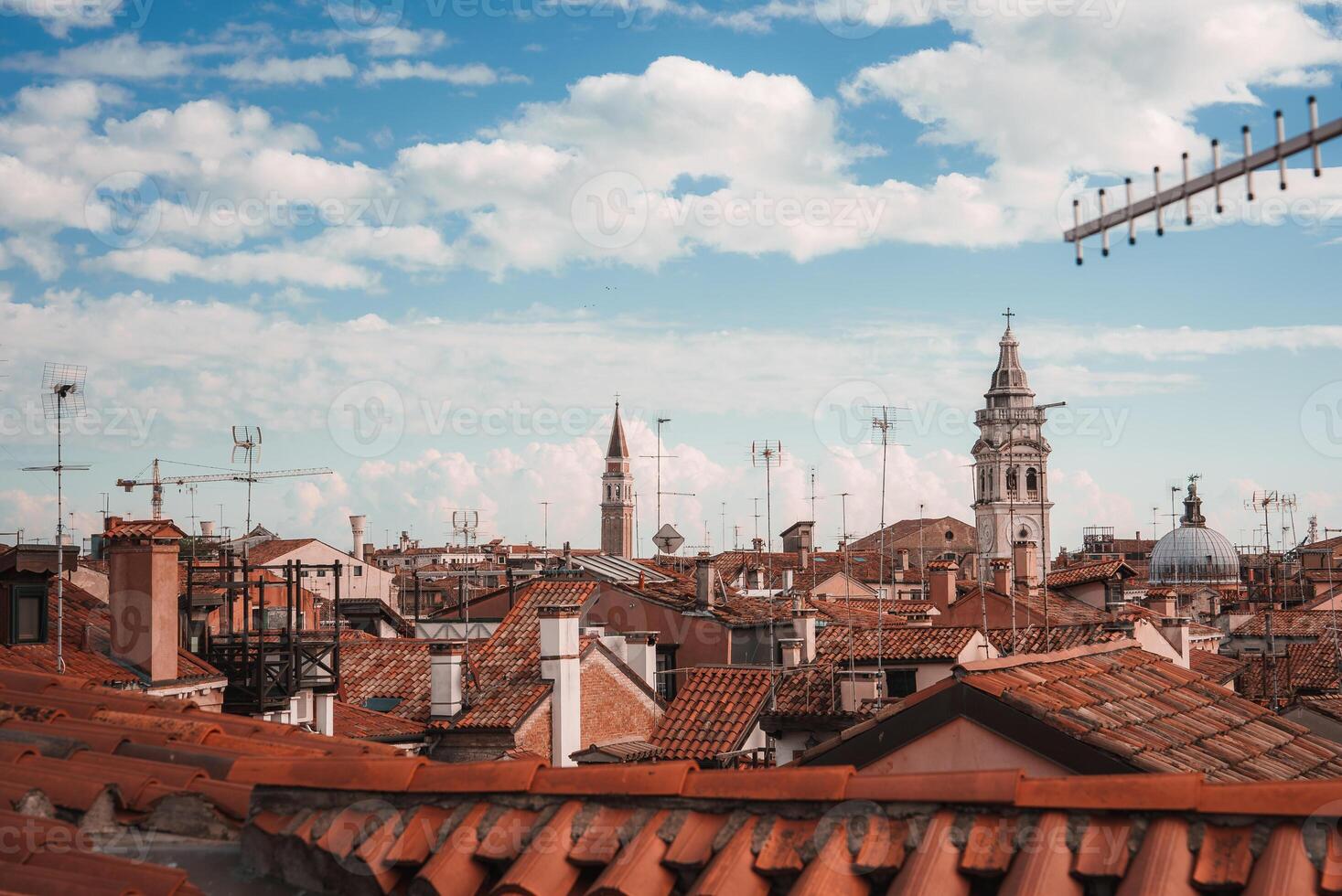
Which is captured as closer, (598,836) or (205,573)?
(598,836)

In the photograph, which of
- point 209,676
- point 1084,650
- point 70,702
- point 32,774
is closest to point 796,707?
point 1084,650

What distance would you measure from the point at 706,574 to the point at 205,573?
1117cm

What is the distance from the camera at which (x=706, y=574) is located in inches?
998

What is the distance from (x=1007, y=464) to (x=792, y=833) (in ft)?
323

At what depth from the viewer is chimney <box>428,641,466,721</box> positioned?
19094 millimetres

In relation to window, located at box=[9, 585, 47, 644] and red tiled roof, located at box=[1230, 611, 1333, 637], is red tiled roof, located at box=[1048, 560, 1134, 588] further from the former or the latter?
window, located at box=[9, 585, 47, 644]

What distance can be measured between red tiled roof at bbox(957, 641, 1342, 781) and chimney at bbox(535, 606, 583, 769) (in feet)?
28.0

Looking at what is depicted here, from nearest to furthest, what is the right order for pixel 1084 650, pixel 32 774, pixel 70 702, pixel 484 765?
pixel 484 765, pixel 32 774, pixel 70 702, pixel 1084 650

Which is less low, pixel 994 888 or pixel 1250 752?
pixel 994 888

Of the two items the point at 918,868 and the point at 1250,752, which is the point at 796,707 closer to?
the point at 1250,752

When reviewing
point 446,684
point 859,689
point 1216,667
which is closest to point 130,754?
point 859,689

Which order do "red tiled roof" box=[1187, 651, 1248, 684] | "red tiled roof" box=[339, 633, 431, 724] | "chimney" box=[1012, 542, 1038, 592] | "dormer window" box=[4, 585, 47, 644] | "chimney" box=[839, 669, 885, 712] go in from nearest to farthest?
"dormer window" box=[4, 585, 47, 644] < "chimney" box=[839, 669, 885, 712] < "red tiled roof" box=[339, 633, 431, 724] < "red tiled roof" box=[1187, 651, 1248, 684] < "chimney" box=[1012, 542, 1038, 592]

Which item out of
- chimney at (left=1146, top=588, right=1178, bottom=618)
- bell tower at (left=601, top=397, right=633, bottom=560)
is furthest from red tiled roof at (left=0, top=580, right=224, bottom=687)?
bell tower at (left=601, top=397, right=633, bottom=560)

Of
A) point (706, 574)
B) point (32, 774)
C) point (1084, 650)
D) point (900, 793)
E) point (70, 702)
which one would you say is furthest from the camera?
point (706, 574)
